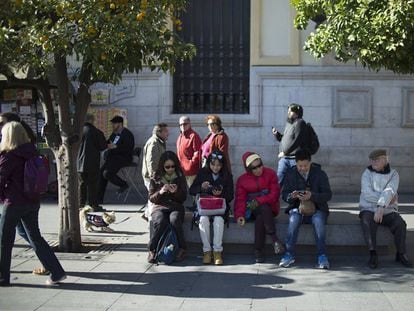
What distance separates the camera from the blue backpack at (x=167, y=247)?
767 centimetres

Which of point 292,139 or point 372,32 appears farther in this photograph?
point 292,139

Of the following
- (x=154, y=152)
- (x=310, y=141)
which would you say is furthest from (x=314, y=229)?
(x=154, y=152)

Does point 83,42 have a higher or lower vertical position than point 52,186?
higher

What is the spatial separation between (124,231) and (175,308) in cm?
377

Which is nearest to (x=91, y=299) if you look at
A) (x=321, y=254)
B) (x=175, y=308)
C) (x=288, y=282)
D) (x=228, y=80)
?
(x=175, y=308)

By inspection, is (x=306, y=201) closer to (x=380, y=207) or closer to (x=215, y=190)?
(x=380, y=207)

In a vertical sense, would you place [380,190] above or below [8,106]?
below

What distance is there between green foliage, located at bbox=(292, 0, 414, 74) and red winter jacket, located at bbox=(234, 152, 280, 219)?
1807 millimetres

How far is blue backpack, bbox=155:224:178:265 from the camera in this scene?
7672 millimetres

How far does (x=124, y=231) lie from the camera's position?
9672 millimetres

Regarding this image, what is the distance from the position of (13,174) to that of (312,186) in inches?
139

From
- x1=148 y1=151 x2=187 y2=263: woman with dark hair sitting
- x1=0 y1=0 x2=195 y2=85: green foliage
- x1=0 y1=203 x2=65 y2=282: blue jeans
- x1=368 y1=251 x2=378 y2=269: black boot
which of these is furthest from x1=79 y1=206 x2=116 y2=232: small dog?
x1=368 y1=251 x2=378 y2=269: black boot

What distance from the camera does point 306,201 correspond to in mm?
7672

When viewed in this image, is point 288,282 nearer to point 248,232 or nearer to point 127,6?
point 248,232
